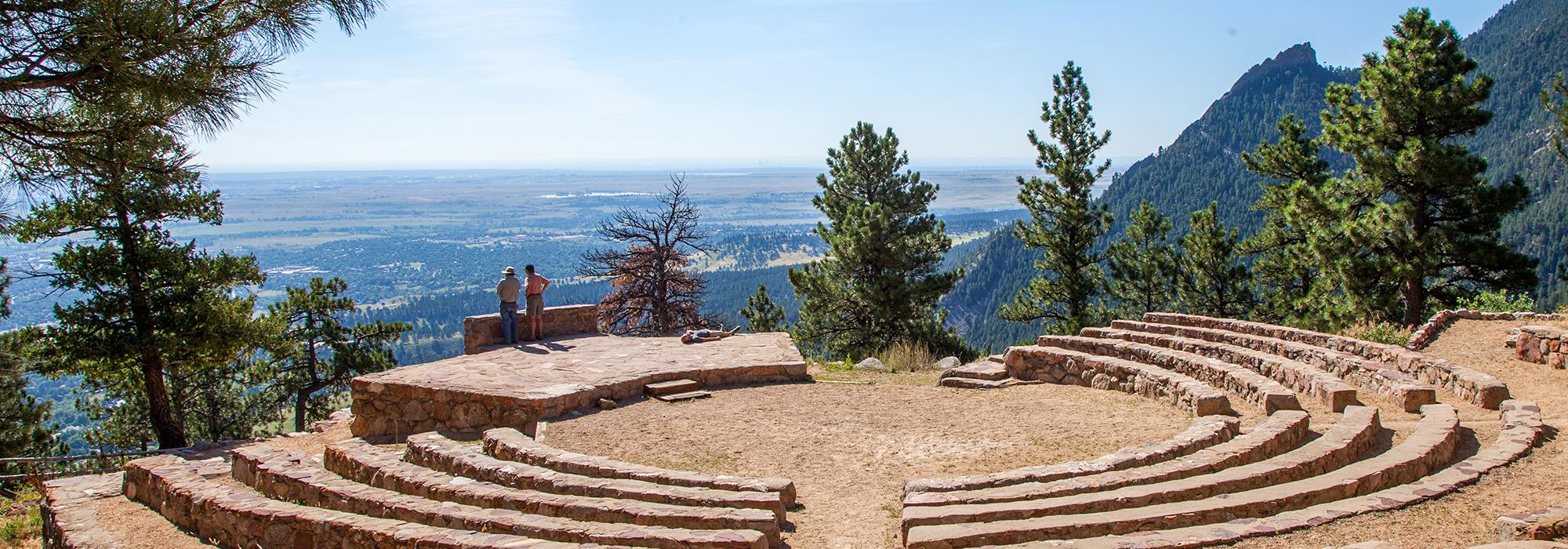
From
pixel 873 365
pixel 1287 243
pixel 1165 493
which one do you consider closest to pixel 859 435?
pixel 1165 493

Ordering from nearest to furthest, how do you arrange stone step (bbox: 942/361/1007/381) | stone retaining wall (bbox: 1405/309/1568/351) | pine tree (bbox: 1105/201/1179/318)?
stone retaining wall (bbox: 1405/309/1568/351) → stone step (bbox: 942/361/1007/381) → pine tree (bbox: 1105/201/1179/318)

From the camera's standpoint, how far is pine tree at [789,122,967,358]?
26.1m

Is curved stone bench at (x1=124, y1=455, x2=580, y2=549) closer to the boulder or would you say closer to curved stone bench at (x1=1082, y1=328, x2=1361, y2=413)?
curved stone bench at (x1=1082, y1=328, x2=1361, y2=413)

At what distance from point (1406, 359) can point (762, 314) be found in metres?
18.5

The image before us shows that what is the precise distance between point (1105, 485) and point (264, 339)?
66.4ft

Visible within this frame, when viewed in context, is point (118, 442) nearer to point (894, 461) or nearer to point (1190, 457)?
point (894, 461)

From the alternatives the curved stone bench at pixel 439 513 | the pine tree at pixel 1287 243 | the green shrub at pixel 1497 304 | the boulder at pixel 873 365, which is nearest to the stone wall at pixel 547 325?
the boulder at pixel 873 365

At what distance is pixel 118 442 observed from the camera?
26.7 meters

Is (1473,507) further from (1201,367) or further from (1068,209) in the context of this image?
(1068,209)

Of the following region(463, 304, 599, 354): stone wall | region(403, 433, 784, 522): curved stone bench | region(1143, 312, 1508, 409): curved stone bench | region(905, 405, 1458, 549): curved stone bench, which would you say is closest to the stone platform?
region(463, 304, 599, 354): stone wall

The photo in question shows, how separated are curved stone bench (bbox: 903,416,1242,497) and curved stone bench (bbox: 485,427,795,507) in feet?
4.11

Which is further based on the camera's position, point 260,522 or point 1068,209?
point 1068,209

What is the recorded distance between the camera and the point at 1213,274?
27906mm

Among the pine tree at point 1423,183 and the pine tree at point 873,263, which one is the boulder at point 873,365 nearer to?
the pine tree at point 873,263
